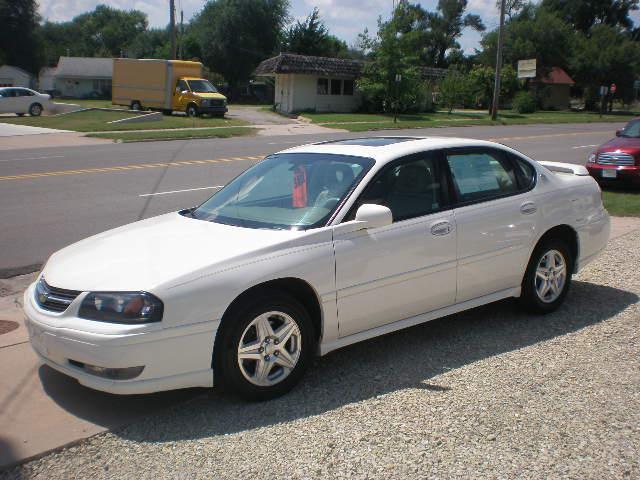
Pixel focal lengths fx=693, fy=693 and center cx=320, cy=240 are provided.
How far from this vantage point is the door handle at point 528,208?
568 cm

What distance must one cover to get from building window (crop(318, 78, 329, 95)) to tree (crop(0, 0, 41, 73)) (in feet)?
139

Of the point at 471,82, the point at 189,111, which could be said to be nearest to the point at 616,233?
the point at 189,111

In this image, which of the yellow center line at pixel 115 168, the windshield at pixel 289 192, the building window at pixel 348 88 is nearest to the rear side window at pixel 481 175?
the windshield at pixel 289 192

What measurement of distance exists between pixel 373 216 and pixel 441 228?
2.59 feet

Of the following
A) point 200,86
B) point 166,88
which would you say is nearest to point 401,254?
point 200,86

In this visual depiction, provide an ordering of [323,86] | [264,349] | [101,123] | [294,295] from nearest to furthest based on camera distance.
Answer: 1. [264,349]
2. [294,295]
3. [101,123]
4. [323,86]

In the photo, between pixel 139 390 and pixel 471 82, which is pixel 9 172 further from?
pixel 471 82

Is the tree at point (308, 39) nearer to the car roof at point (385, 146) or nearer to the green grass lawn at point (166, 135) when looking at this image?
the green grass lawn at point (166, 135)

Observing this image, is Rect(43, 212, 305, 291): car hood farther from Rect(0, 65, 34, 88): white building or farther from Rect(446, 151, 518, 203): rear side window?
Rect(0, 65, 34, 88): white building

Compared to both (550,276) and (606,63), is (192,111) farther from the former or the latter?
(606,63)

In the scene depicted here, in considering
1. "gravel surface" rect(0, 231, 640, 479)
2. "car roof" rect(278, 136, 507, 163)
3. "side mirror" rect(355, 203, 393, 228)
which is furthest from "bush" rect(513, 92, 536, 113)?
"side mirror" rect(355, 203, 393, 228)

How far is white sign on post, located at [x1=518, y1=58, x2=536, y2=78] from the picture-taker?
55.9m

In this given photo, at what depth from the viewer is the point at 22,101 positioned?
129 feet

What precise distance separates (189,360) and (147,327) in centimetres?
33
